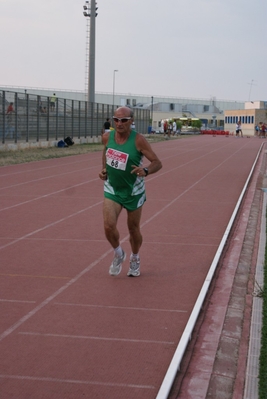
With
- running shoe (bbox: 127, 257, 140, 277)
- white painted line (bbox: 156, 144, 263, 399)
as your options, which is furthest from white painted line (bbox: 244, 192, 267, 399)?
running shoe (bbox: 127, 257, 140, 277)

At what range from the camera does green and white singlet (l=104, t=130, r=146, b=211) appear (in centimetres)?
758

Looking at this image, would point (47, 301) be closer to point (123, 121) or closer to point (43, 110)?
point (123, 121)

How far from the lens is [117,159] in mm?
7598

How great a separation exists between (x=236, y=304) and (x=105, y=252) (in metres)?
2.76

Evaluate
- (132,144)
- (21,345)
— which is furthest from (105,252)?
(21,345)

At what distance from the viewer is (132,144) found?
7.62 metres

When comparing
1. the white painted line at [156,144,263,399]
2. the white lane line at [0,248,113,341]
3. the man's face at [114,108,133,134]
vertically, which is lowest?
the white lane line at [0,248,113,341]

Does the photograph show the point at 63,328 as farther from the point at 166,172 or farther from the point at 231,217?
the point at 166,172

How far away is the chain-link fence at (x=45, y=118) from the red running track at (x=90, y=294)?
691 inches

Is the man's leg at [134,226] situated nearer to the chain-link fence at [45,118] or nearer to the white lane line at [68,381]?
the white lane line at [68,381]

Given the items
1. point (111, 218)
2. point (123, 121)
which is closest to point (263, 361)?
point (111, 218)

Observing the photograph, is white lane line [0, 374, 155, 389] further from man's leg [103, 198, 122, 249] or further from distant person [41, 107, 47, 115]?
distant person [41, 107, 47, 115]

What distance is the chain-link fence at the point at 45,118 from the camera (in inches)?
1280

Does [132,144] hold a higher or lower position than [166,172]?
higher
